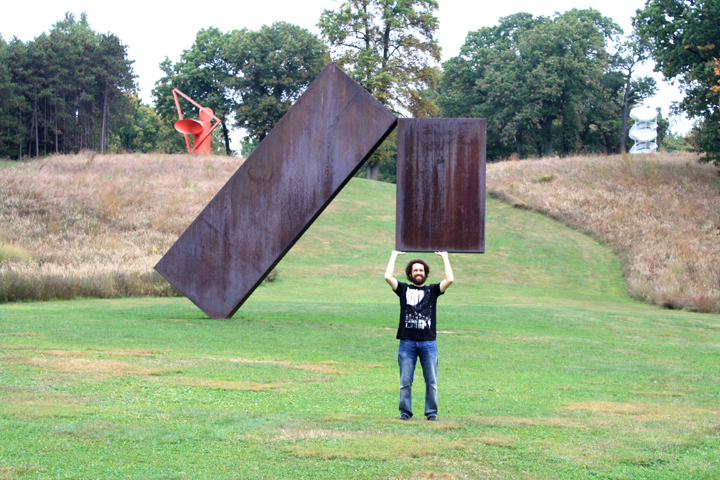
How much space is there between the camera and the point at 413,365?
5535mm

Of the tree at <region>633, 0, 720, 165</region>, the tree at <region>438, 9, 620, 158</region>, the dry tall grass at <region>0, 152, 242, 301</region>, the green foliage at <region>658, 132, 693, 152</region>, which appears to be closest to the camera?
the dry tall grass at <region>0, 152, 242, 301</region>

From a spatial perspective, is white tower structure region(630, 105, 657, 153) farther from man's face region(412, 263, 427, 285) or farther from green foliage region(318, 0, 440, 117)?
man's face region(412, 263, 427, 285)

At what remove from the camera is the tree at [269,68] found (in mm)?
50812

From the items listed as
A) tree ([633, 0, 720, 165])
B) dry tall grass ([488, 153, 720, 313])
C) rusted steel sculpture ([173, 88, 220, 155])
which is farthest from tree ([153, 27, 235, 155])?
tree ([633, 0, 720, 165])

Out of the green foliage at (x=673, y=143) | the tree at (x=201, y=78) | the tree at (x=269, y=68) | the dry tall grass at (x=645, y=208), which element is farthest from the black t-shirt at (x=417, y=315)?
the green foliage at (x=673, y=143)

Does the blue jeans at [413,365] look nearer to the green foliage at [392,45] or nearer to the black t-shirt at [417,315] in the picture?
the black t-shirt at [417,315]

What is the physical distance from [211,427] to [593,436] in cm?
288

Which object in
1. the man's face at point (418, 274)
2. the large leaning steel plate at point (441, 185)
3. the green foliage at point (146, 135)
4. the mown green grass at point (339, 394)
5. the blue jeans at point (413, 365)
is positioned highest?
the green foliage at point (146, 135)

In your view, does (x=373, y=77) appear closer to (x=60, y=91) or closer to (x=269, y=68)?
(x=269, y=68)

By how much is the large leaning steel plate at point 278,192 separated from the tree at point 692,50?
2093cm

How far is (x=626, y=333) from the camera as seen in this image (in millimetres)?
12852

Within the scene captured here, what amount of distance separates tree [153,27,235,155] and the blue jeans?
50.4 metres

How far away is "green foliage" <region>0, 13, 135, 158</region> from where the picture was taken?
4412 centimetres

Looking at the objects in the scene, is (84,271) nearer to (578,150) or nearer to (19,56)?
(19,56)
